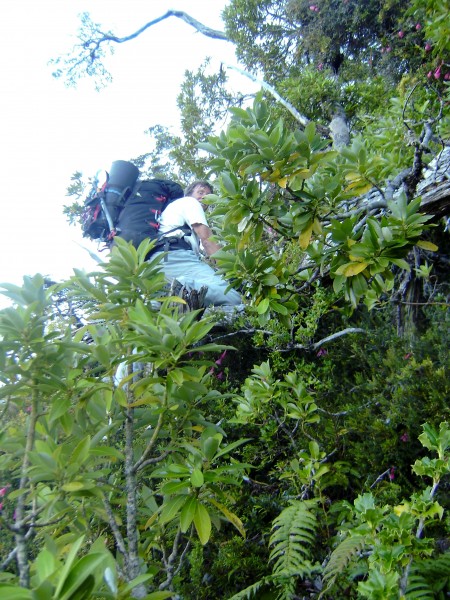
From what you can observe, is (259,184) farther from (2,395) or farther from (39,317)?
(2,395)

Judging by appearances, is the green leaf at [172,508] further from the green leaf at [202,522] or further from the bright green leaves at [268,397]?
the bright green leaves at [268,397]

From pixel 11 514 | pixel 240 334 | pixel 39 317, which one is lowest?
pixel 11 514

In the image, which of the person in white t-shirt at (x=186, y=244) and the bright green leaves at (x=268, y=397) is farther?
the person in white t-shirt at (x=186, y=244)

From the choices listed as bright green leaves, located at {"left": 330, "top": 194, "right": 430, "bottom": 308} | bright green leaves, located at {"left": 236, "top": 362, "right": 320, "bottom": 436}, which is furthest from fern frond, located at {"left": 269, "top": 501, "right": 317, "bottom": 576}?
bright green leaves, located at {"left": 330, "top": 194, "right": 430, "bottom": 308}

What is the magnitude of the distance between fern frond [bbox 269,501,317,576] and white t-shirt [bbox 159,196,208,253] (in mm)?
2755

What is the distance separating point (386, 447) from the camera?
3252 millimetres

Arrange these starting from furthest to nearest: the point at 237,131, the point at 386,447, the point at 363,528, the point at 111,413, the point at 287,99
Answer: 1. the point at 287,99
2. the point at 386,447
3. the point at 237,131
4. the point at 111,413
5. the point at 363,528

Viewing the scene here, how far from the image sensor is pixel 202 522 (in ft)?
5.39

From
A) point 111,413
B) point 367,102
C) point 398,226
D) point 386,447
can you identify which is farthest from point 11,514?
point 367,102

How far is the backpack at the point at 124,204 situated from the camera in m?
4.59

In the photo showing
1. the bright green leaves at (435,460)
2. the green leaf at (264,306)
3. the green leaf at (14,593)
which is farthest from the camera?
the green leaf at (264,306)

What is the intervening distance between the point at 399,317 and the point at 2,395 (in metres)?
3.37

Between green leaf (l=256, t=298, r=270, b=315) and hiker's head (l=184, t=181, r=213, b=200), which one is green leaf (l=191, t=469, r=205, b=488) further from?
hiker's head (l=184, t=181, r=213, b=200)

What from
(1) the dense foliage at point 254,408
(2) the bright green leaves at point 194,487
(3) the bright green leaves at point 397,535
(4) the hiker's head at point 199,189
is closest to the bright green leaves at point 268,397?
(1) the dense foliage at point 254,408
